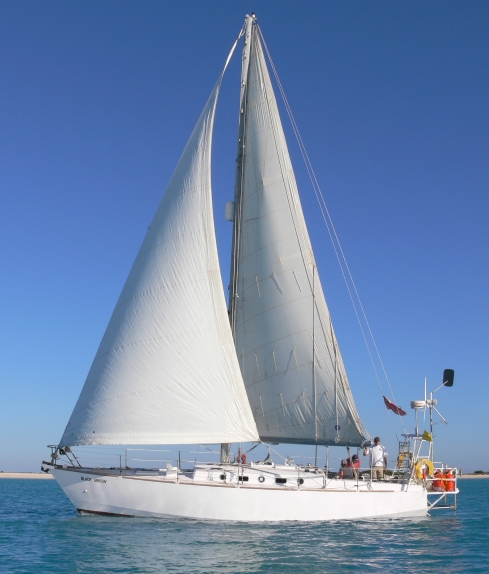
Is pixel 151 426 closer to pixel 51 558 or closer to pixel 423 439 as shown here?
pixel 51 558

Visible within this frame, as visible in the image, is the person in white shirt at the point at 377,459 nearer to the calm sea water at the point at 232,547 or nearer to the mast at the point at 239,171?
the calm sea water at the point at 232,547

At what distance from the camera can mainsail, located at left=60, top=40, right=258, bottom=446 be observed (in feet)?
68.6

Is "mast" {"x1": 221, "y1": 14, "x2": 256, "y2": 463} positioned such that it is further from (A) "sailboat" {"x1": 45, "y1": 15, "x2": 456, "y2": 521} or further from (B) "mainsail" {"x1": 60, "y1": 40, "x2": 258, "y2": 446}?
(B) "mainsail" {"x1": 60, "y1": 40, "x2": 258, "y2": 446}

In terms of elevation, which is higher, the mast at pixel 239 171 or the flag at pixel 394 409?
the mast at pixel 239 171

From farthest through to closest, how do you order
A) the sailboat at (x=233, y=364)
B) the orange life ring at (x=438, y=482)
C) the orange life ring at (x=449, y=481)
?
the orange life ring at (x=449, y=481) < the orange life ring at (x=438, y=482) < the sailboat at (x=233, y=364)

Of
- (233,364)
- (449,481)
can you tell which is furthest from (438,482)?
(233,364)

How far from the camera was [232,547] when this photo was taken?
16.8m

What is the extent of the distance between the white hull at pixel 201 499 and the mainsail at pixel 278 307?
2.83 meters

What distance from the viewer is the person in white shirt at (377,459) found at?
2423 cm

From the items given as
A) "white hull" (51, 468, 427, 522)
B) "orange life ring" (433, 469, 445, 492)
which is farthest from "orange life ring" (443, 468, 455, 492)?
"white hull" (51, 468, 427, 522)

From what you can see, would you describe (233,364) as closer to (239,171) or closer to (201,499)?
(201,499)

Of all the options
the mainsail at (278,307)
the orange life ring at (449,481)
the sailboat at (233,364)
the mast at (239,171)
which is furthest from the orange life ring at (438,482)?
the mast at (239,171)

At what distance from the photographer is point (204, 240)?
2325 cm

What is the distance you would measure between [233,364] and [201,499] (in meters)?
4.59
